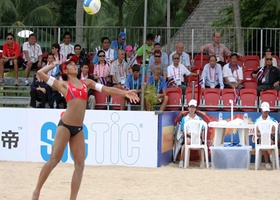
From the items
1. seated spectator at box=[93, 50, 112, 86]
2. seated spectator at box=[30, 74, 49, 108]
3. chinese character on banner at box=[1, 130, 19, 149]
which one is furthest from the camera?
seated spectator at box=[93, 50, 112, 86]

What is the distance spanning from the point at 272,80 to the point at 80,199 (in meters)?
7.90

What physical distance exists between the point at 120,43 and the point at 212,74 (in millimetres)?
3082

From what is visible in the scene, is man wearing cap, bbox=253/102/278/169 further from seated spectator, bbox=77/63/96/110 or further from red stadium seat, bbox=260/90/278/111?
seated spectator, bbox=77/63/96/110

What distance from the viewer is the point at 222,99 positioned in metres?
17.2

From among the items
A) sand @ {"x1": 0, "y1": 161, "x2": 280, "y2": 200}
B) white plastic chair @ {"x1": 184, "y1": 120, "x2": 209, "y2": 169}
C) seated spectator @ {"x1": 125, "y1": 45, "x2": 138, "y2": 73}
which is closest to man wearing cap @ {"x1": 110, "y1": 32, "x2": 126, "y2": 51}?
seated spectator @ {"x1": 125, "y1": 45, "x2": 138, "y2": 73}

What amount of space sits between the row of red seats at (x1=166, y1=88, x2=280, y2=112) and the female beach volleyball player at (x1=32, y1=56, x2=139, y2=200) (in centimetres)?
730

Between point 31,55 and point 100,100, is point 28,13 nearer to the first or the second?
point 31,55

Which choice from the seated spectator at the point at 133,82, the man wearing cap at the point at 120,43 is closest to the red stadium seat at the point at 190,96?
the seated spectator at the point at 133,82

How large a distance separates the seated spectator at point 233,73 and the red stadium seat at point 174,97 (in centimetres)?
150

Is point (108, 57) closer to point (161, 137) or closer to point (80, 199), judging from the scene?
point (161, 137)

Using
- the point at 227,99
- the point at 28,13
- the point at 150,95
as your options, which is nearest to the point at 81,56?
the point at 150,95

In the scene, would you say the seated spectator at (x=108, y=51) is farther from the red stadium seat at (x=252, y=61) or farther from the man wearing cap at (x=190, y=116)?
the man wearing cap at (x=190, y=116)

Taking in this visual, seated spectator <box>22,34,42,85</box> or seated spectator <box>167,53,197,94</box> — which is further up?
seated spectator <box>22,34,42,85</box>

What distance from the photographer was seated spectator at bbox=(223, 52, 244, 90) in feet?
59.0
